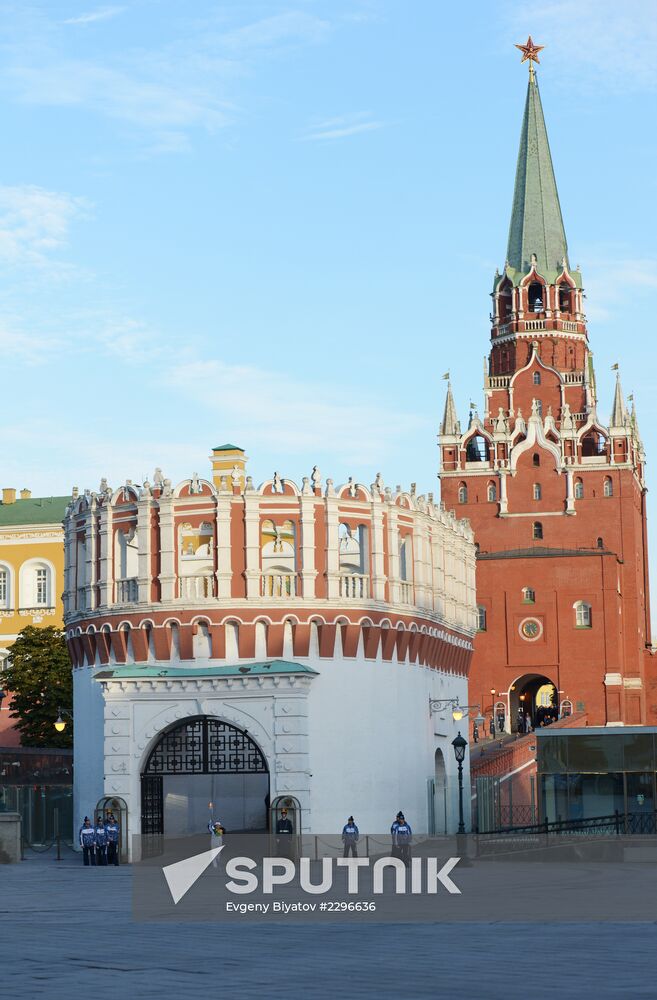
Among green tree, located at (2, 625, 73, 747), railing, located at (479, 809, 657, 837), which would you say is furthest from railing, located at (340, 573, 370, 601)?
green tree, located at (2, 625, 73, 747)

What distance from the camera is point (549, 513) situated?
110 meters

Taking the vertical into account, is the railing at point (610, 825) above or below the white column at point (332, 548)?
below

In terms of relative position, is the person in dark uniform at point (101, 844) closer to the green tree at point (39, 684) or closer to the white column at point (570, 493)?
the green tree at point (39, 684)

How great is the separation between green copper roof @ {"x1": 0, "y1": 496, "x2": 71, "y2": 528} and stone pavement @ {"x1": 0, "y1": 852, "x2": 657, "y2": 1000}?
72.2 meters

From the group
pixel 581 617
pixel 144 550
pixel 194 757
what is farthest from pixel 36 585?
pixel 194 757

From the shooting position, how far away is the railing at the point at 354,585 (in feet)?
174

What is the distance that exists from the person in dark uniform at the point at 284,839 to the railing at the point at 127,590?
9.13 meters

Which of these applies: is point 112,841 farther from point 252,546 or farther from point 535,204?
point 535,204

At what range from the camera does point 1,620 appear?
101 m

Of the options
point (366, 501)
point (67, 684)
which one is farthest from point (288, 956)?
point (67, 684)

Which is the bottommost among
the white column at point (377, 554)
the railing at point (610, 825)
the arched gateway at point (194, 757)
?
the railing at point (610, 825)

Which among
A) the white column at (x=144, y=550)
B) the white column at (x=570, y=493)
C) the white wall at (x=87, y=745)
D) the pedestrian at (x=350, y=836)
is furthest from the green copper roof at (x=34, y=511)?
the pedestrian at (x=350, y=836)

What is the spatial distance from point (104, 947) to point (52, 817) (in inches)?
1415

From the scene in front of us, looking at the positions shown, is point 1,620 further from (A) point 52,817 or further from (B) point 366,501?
(B) point 366,501
